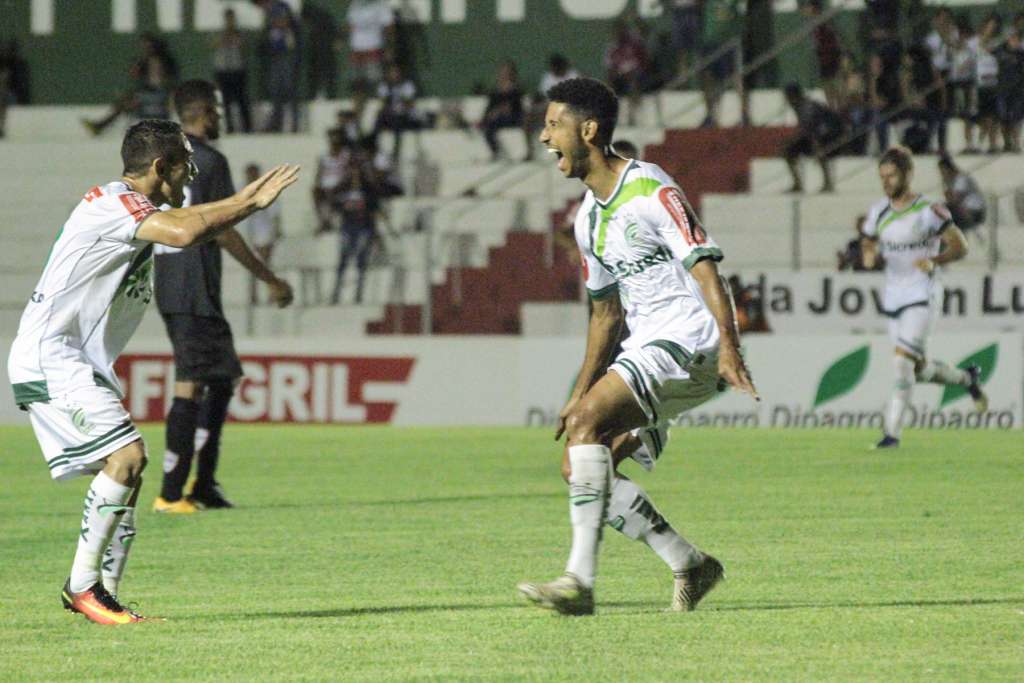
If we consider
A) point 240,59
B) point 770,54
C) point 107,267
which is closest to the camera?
point 107,267

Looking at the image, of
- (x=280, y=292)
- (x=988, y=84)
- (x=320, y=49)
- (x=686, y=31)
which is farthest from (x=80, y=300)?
(x=320, y=49)

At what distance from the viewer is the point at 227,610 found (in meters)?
7.45

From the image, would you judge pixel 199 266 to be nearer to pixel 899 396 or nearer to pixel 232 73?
pixel 899 396

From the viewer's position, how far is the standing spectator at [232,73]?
27625 millimetres

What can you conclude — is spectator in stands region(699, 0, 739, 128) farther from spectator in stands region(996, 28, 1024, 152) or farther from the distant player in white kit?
the distant player in white kit

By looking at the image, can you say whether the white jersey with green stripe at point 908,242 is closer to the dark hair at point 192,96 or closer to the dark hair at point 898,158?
the dark hair at point 898,158

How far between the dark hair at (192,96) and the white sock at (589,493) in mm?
4625

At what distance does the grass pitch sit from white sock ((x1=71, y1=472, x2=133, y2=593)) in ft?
0.66

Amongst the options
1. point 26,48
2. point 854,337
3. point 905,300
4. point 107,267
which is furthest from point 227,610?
point 26,48

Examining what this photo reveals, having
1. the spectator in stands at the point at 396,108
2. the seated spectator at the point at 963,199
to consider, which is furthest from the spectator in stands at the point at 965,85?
the spectator in stands at the point at 396,108

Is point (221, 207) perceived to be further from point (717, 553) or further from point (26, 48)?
point (26, 48)

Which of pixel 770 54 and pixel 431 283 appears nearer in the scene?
pixel 431 283

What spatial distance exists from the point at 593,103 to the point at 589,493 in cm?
141

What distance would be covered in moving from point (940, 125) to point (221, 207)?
715 inches
